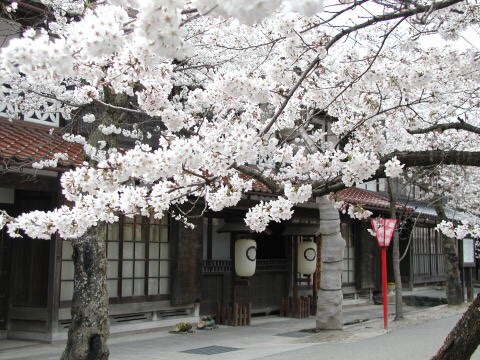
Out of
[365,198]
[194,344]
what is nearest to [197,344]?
[194,344]

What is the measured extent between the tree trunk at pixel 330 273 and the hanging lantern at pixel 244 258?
2331 millimetres

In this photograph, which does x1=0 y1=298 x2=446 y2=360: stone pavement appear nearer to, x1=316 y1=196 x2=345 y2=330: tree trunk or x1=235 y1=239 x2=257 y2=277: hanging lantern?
x1=316 y1=196 x2=345 y2=330: tree trunk

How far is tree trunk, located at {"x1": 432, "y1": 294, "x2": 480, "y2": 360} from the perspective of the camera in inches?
208

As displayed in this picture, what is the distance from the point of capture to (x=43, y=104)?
10.7 m

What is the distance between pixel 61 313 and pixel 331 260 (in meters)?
5.65

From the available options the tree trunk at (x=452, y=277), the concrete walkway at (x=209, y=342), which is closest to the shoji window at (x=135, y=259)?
the concrete walkway at (x=209, y=342)

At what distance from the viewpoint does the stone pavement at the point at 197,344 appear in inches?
399

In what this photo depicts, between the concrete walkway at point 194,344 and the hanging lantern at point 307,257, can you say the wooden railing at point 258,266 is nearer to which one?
the hanging lantern at point 307,257

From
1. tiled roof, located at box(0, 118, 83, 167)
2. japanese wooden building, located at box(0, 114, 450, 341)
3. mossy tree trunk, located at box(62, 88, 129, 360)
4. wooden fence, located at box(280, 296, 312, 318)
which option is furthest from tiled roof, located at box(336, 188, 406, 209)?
mossy tree trunk, located at box(62, 88, 129, 360)

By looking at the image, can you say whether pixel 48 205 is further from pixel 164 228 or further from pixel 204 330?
pixel 204 330

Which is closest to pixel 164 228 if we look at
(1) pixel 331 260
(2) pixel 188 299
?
(2) pixel 188 299

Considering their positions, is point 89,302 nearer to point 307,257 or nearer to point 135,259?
point 135,259

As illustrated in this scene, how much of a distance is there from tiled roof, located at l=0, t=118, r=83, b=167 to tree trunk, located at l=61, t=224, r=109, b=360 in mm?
1742

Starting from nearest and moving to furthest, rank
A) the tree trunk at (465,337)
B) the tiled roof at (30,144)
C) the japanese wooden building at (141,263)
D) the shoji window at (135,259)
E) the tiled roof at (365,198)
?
the tree trunk at (465,337) < the tiled roof at (30,144) < the japanese wooden building at (141,263) < the shoji window at (135,259) < the tiled roof at (365,198)
